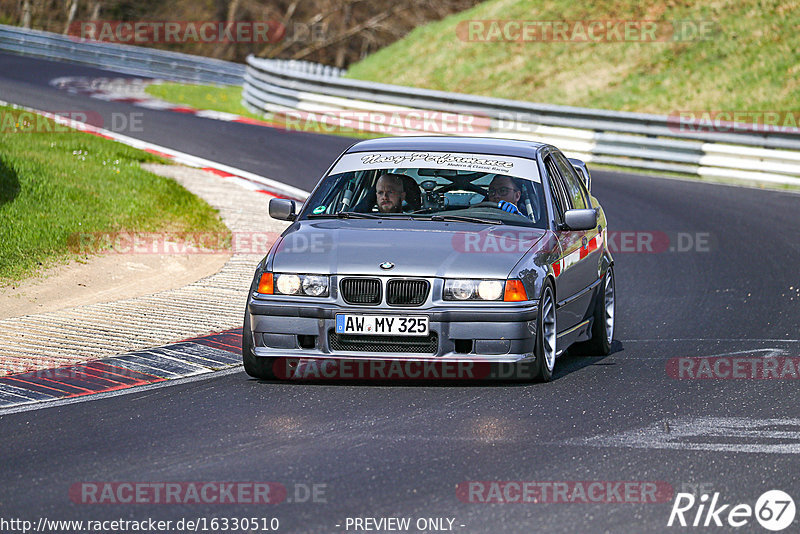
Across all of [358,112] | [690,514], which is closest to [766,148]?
[358,112]

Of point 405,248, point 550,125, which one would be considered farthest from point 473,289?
point 550,125

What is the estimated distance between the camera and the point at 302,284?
8.16 meters

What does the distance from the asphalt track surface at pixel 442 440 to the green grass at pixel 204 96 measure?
21.2 meters

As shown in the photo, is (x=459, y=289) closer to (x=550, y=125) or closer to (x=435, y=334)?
(x=435, y=334)

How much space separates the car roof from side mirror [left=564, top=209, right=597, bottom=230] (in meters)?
0.75

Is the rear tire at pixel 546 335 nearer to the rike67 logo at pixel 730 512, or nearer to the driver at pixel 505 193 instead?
the driver at pixel 505 193

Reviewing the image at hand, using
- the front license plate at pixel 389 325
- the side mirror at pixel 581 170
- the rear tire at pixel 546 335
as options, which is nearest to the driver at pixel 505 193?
the rear tire at pixel 546 335

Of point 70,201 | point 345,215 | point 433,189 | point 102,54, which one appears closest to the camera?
point 345,215

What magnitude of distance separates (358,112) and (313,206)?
1822 centimetres

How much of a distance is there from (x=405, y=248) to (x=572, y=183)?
2.61 m

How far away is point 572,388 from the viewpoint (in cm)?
→ 845

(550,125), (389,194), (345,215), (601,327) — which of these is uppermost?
(550,125)

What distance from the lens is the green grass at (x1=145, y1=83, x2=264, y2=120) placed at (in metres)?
30.9

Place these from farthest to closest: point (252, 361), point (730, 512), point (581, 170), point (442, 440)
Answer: point (581, 170) < point (252, 361) < point (442, 440) < point (730, 512)
